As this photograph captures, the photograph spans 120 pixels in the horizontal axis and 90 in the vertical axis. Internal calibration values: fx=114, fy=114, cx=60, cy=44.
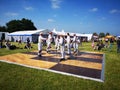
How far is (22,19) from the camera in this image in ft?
255

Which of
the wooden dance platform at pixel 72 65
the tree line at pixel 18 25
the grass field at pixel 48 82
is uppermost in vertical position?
the tree line at pixel 18 25

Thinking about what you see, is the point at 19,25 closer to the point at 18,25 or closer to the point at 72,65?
the point at 18,25

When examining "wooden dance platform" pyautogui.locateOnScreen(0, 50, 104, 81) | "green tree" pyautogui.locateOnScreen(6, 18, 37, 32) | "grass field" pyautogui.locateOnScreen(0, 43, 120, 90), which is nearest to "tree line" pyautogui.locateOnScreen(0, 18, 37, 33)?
"green tree" pyautogui.locateOnScreen(6, 18, 37, 32)

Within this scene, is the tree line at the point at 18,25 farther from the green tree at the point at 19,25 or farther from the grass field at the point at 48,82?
the grass field at the point at 48,82

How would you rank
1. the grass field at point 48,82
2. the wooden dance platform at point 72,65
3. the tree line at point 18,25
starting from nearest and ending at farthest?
the grass field at point 48,82, the wooden dance platform at point 72,65, the tree line at point 18,25

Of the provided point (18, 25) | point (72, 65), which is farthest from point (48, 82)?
point (18, 25)

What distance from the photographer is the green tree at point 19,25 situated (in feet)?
235

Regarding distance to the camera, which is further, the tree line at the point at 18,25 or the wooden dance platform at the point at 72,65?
the tree line at the point at 18,25

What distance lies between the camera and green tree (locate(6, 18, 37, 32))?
71625 mm

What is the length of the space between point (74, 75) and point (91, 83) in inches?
46.2

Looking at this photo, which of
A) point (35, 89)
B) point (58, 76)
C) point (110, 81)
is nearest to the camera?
point (35, 89)

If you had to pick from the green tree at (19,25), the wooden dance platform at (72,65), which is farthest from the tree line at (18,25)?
the wooden dance platform at (72,65)

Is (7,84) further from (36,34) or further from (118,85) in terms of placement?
(36,34)

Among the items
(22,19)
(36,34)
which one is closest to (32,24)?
(22,19)
